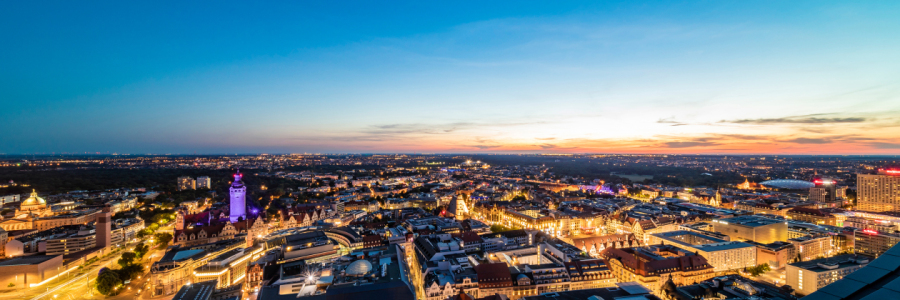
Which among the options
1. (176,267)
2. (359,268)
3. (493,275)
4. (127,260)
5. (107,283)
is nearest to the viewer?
(359,268)

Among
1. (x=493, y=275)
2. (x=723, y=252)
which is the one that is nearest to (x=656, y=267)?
(x=723, y=252)

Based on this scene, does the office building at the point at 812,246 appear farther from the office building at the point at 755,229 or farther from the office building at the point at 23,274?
the office building at the point at 23,274

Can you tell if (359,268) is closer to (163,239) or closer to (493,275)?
(493,275)

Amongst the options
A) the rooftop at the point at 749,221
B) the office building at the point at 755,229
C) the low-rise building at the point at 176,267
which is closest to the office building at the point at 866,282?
the low-rise building at the point at 176,267

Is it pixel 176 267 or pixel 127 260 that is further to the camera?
pixel 127 260

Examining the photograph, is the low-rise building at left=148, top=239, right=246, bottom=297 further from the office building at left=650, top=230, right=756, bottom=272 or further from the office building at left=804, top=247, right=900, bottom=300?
the office building at left=650, top=230, right=756, bottom=272

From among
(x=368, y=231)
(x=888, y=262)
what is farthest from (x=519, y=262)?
(x=888, y=262)
